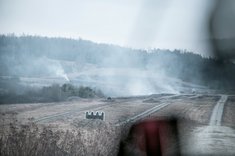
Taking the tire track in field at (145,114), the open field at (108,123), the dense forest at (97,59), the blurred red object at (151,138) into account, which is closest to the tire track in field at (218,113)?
the open field at (108,123)

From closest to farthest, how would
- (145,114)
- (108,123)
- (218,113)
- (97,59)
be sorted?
(218,113) → (108,123) → (145,114) → (97,59)

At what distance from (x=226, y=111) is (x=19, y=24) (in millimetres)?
4629

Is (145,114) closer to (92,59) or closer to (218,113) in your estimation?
(218,113)

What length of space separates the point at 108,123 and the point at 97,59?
1.45 metres

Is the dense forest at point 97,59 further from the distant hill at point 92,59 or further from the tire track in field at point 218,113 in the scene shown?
the tire track in field at point 218,113

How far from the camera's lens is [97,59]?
33.0 ft

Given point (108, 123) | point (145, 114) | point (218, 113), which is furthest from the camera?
point (145, 114)

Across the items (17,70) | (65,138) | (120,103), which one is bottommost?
(65,138)

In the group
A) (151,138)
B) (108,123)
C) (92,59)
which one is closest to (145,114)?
(151,138)

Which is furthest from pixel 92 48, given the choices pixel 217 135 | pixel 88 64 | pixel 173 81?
pixel 217 135

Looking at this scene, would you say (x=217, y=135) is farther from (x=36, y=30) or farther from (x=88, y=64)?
(x=36, y=30)

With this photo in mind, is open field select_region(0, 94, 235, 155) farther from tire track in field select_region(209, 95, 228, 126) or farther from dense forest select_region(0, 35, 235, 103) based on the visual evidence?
dense forest select_region(0, 35, 235, 103)

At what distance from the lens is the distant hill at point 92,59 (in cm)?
968

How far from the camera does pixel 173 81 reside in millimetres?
9852
